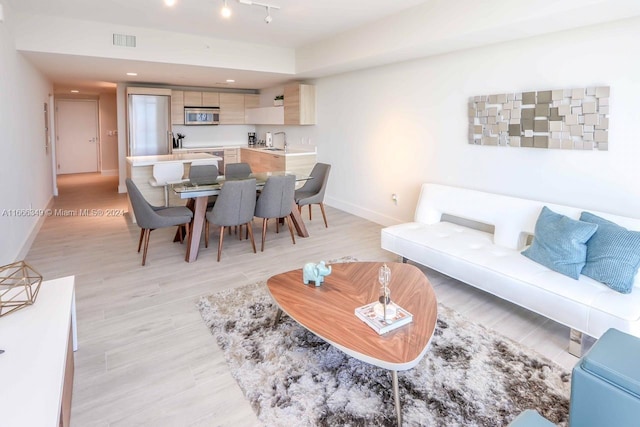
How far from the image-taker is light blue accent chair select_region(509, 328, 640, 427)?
4.28ft

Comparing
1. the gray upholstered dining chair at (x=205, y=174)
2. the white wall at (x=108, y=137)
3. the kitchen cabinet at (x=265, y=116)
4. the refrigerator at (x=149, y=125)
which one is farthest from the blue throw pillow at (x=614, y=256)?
the white wall at (x=108, y=137)

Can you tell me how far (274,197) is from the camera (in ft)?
14.0

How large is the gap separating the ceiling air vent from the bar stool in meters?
1.53

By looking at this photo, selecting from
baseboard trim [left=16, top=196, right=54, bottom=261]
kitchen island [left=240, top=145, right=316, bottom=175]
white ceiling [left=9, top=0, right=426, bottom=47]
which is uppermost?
white ceiling [left=9, top=0, right=426, bottom=47]

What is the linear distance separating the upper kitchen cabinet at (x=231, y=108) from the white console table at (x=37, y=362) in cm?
699

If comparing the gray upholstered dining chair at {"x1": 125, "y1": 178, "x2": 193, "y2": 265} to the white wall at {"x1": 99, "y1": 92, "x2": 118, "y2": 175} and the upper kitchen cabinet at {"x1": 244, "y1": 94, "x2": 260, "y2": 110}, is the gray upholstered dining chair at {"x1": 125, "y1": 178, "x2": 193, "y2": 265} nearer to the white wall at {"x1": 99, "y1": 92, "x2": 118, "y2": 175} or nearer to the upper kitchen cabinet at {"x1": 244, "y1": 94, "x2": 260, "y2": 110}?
the upper kitchen cabinet at {"x1": 244, "y1": 94, "x2": 260, "y2": 110}

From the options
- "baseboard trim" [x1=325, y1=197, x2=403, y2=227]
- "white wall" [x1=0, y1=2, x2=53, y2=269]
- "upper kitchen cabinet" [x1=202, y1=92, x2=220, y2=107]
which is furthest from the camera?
"upper kitchen cabinet" [x1=202, y1=92, x2=220, y2=107]

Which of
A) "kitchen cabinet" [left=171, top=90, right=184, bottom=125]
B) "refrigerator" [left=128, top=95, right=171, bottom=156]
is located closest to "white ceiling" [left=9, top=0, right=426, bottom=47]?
"refrigerator" [left=128, top=95, right=171, bottom=156]

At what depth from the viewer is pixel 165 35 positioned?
16.2 feet

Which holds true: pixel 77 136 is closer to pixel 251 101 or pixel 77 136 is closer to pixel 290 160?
pixel 251 101

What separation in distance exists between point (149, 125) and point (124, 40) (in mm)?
2989

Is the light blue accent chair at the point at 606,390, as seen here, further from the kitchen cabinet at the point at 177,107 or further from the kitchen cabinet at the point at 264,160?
the kitchen cabinet at the point at 177,107

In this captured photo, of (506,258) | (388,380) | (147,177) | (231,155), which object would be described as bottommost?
(388,380)

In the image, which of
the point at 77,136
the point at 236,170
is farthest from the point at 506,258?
the point at 77,136
